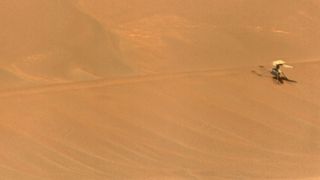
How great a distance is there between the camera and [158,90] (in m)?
5.93

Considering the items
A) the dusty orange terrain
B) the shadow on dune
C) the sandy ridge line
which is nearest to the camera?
the dusty orange terrain

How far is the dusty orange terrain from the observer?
17.9ft

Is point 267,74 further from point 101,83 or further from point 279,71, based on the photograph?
point 101,83

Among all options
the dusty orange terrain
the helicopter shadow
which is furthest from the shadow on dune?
the helicopter shadow

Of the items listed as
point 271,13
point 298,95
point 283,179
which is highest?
point 271,13

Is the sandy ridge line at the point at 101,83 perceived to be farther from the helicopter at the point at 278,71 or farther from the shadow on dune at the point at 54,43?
the helicopter at the point at 278,71

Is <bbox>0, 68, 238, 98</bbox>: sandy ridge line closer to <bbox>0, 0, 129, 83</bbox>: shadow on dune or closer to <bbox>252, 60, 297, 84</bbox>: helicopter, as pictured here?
<bbox>0, 0, 129, 83</bbox>: shadow on dune

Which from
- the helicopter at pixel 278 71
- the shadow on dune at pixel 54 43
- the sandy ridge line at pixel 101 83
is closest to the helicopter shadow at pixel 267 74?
the helicopter at pixel 278 71

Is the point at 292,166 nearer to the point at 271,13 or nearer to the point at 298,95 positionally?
the point at 298,95

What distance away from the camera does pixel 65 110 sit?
5.82 metres

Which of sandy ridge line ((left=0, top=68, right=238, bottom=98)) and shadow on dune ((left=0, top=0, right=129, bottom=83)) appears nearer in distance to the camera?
sandy ridge line ((left=0, top=68, right=238, bottom=98))

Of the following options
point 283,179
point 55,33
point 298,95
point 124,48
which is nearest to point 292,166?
point 283,179

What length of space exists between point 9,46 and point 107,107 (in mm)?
1141

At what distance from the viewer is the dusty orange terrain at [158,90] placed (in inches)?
214
